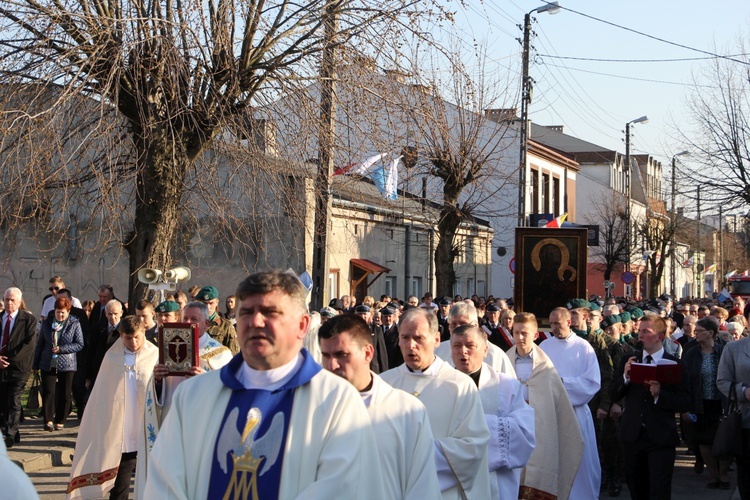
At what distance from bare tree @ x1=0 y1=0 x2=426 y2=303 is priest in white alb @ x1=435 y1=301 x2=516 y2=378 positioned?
4432mm

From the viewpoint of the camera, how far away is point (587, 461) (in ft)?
31.6

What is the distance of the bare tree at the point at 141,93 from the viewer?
36.0 feet

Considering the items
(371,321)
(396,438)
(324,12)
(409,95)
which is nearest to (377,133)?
(409,95)

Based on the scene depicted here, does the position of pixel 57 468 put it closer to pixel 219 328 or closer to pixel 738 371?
pixel 219 328

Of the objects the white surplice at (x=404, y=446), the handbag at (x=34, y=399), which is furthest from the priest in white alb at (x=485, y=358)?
the handbag at (x=34, y=399)

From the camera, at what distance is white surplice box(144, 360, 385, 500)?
4047 mm

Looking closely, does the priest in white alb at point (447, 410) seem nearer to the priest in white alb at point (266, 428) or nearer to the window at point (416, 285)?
the priest in white alb at point (266, 428)

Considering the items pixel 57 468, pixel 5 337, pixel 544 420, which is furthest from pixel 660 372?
pixel 5 337

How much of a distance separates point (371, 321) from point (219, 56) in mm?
5020

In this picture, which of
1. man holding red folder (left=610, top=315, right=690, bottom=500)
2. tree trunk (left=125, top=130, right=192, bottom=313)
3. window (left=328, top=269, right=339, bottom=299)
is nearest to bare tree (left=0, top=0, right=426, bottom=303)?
tree trunk (left=125, top=130, right=192, bottom=313)

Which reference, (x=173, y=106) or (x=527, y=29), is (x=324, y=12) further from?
(x=527, y=29)

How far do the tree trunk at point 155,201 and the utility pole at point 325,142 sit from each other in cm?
161

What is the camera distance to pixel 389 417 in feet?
15.8

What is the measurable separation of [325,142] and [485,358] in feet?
18.3
